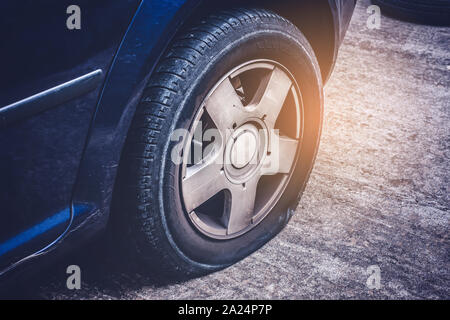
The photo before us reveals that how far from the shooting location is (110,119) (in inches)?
51.8

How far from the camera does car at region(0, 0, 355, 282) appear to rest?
3.79 feet

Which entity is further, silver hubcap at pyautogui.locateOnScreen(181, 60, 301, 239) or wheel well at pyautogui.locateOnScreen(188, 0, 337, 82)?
wheel well at pyautogui.locateOnScreen(188, 0, 337, 82)

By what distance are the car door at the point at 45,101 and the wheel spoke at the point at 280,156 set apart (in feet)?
2.76

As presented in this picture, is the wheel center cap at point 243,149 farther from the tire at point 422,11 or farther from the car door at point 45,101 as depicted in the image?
the tire at point 422,11

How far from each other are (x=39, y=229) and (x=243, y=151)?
0.79 m

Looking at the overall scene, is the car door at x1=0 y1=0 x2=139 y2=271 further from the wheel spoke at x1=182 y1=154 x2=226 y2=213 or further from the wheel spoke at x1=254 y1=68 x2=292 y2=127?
the wheel spoke at x1=254 y1=68 x2=292 y2=127

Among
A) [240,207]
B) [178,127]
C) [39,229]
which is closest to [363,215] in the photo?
[240,207]

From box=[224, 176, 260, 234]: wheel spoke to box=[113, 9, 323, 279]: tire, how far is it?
0.03 meters

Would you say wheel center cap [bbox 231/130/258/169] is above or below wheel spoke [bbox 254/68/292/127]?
below

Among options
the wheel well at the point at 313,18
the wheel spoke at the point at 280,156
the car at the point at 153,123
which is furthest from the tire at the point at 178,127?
the wheel spoke at the point at 280,156

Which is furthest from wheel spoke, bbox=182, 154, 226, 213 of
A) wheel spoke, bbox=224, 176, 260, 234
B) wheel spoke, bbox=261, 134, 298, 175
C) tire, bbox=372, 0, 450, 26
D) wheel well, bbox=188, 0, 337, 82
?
tire, bbox=372, 0, 450, 26

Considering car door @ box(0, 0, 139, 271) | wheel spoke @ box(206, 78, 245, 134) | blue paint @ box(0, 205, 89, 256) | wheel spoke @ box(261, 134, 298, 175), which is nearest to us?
car door @ box(0, 0, 139, 271)

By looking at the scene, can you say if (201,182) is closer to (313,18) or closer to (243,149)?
(243,149)

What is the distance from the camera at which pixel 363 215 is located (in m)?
2.18
